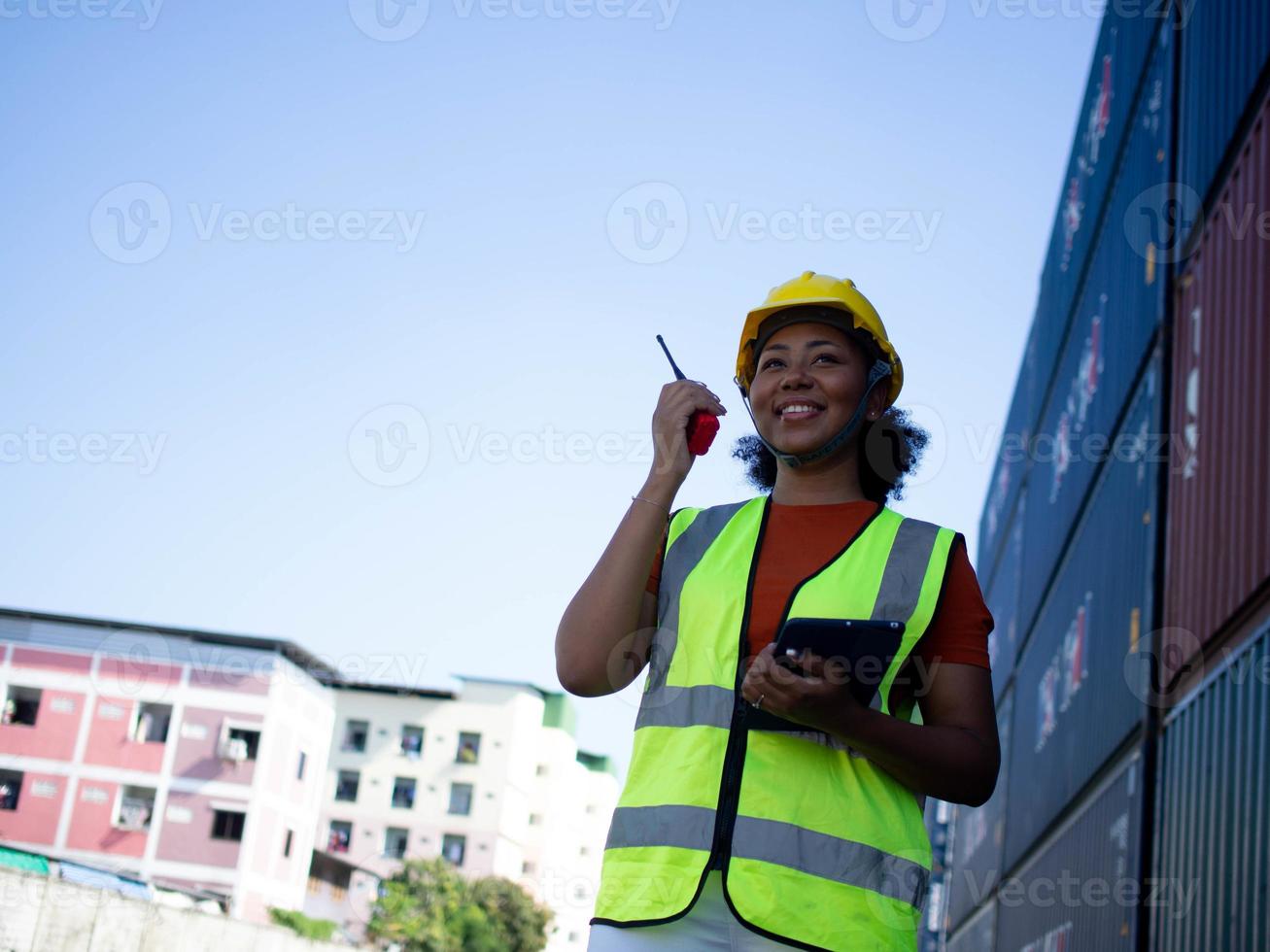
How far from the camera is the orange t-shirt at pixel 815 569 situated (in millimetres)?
2326

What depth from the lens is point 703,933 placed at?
2059 mm

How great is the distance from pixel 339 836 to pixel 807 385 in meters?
63.7

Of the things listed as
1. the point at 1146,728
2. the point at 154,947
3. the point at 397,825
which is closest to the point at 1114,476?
the point at 1146,728

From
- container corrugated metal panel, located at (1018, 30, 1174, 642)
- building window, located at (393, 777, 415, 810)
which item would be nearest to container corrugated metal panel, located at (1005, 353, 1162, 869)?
container corrugated metal panel, located at (1018, 30, 1174, 642)

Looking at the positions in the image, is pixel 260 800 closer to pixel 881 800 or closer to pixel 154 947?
pixel 154 947

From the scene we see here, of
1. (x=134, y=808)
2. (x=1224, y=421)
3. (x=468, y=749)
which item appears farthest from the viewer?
(x=468, y=749)

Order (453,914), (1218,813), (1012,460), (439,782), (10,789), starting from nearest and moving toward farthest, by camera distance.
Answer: (1218,813) < (1012,460) < (10,789) < (453,914) < (439,782)

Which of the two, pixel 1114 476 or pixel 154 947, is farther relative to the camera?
pixel 154 947

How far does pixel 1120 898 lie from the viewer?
9.71m

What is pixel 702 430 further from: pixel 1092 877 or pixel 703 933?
pixel 1092 877

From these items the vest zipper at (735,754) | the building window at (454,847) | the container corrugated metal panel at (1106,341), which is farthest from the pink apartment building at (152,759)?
the vest zipper at (735,754)

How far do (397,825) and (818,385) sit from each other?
62.5 metres

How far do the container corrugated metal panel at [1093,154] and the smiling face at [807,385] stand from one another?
10.2 metres

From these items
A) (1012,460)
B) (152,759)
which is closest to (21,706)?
(152,759)
